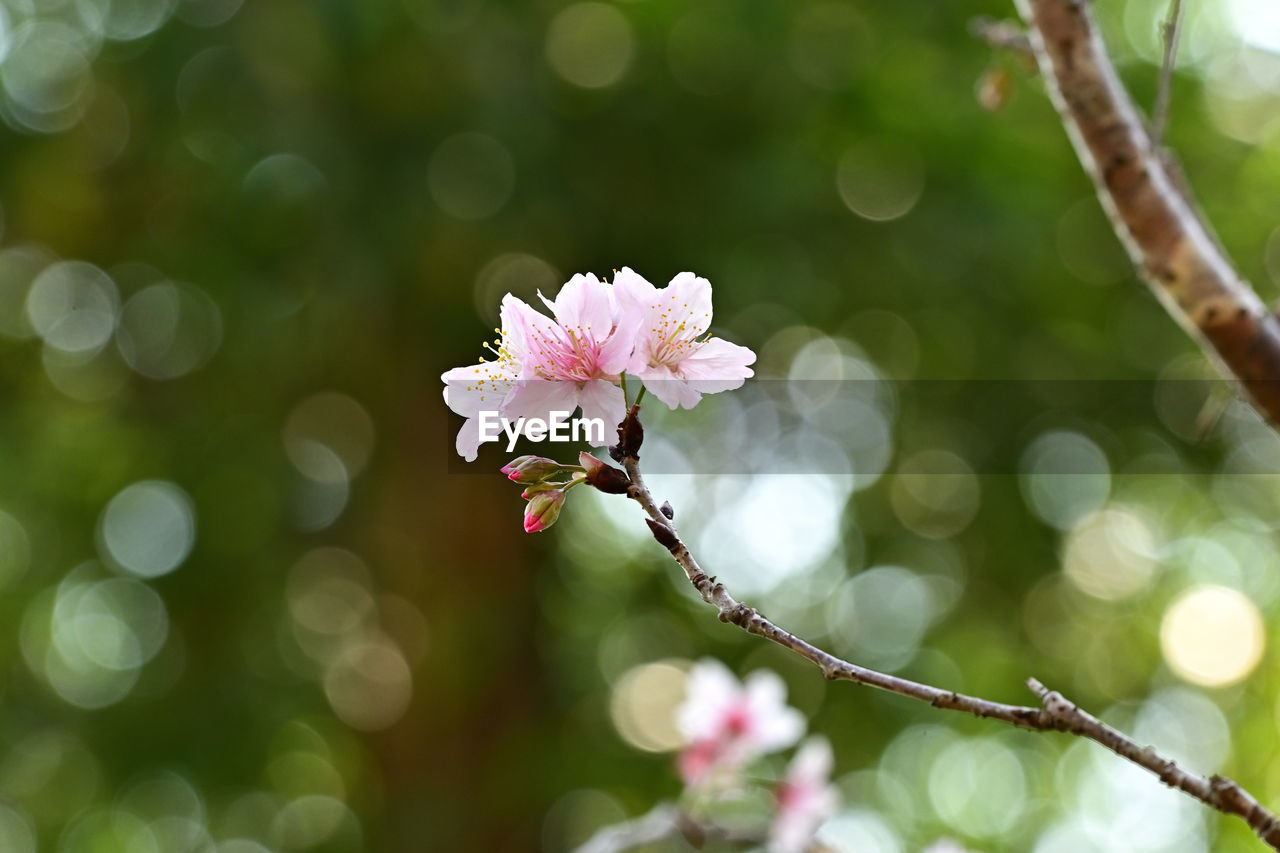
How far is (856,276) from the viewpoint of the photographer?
3596 mm

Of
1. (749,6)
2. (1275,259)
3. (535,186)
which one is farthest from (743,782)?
(1275,259)

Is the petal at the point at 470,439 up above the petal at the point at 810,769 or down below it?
below

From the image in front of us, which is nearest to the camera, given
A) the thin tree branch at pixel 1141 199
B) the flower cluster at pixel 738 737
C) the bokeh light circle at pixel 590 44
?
the thin tree branch at pixel 1141 199

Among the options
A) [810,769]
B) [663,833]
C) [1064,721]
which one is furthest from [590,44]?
[1064,721]

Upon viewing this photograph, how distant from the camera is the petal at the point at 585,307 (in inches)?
30.8

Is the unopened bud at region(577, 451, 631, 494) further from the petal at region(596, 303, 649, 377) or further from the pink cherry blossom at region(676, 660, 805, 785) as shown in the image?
the pink cherry blossom at region(676, 660, 805, 785)

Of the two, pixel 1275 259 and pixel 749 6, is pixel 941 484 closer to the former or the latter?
pixel 1275 259

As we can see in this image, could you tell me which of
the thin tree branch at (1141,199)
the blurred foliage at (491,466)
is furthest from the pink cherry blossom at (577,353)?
the blurred foliage at (491,466)

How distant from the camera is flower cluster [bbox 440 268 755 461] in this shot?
78 centimetres

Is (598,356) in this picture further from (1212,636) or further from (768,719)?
(1212,636)

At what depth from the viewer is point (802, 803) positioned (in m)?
2.08

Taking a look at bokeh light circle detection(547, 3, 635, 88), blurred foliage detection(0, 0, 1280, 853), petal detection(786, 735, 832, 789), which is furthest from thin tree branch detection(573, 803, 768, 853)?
bokeh light circle detection(547, 3, 635, 88)

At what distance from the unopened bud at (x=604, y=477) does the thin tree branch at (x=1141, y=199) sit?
530 millimetres

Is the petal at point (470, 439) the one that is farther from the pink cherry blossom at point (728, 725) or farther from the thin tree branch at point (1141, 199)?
the pink cherry blossom at point (728, 725)
